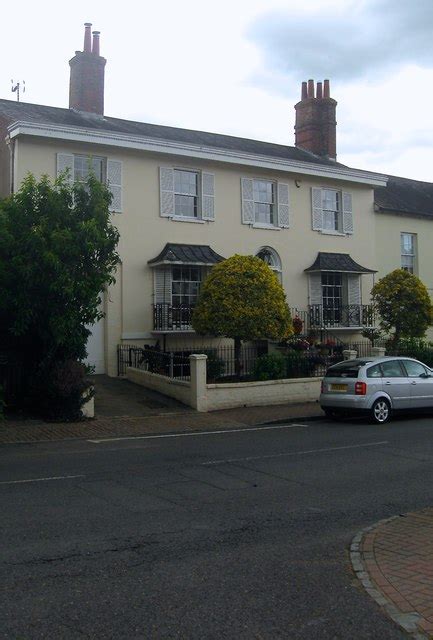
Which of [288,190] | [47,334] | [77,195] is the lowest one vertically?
[47,334]

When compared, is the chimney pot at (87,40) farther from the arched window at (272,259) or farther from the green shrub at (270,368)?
the green shrub at (270,368)

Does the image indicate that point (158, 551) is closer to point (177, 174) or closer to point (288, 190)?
point (177, 174)

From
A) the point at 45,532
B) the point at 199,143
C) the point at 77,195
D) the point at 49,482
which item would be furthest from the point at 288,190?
the point at 45,532

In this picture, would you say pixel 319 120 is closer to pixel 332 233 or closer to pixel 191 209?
pixel 332 233

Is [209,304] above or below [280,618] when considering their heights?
above

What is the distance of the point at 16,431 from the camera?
46.4 ft

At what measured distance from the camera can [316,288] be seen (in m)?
25.4

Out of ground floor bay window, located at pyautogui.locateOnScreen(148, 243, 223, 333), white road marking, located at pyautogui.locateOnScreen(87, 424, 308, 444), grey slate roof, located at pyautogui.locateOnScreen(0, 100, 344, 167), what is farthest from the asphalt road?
grey slate roof, located at pyautogui.locateOnScreen(0, 100, 344, 167)

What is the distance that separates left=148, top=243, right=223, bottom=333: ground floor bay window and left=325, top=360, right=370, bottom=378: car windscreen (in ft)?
21.9

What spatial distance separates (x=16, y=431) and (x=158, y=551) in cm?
885

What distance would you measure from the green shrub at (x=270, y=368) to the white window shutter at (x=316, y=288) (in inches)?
243

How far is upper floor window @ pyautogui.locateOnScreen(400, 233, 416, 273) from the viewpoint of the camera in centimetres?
2909

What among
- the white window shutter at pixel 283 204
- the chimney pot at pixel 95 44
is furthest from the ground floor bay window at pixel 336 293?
the chimney pot at pixel 95 44

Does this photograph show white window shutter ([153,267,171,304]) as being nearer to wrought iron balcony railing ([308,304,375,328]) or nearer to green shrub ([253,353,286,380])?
green shrub ([253,353,286,380])
